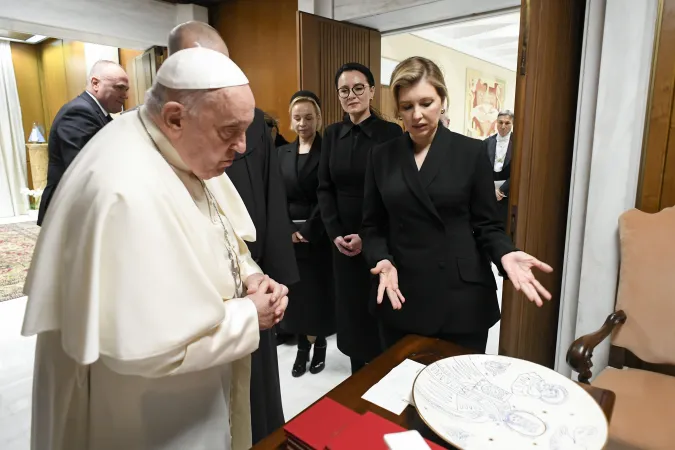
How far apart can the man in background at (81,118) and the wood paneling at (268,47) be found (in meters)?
1.82

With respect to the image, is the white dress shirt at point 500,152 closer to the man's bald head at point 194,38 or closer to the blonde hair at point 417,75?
the blonde hair at point 417,75

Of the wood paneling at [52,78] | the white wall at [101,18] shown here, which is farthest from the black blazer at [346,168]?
the wood paneling at [52,78]

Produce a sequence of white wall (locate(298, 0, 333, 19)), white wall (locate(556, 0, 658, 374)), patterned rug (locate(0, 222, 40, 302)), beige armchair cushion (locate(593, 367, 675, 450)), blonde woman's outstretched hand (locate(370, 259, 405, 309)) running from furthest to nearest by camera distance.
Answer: patterned rug (locate(0, 222, 40, 302)), white wall (locate(298, 0, 333, 19)), white wall (locate(556, 0, 658, 374)), blonde woman's outstretched hand (locate(370, 259, 405, 309)), beige armchair cushion (locate(593, 367, 675, 450))

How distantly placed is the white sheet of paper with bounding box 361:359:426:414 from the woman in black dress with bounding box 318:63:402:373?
112 centimetres

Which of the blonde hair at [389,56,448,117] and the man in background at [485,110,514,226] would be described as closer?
the blonde hair at [389,56,448,117]

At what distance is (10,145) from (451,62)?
816cm

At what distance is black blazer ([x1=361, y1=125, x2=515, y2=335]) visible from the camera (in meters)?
1.59

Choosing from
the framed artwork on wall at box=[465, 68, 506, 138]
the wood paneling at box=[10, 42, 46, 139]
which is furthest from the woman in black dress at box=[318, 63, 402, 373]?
the wood paneling at box=[10, 42, 46, 139]

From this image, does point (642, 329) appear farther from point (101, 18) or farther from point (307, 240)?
point (101, 18)


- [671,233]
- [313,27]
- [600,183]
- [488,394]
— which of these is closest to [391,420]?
[488,394]

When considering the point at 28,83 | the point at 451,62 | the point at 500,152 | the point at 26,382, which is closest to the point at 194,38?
the point at 26,382

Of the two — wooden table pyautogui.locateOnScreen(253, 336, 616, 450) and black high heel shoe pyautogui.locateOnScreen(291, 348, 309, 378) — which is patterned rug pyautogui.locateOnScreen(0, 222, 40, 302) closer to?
black high heel shoe pyautogui.locateOnScreen(291, 348, 309, 378)

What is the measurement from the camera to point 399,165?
1.67m

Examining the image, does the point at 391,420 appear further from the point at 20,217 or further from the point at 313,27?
the point at 20,217
